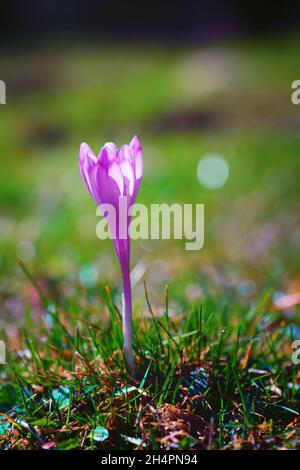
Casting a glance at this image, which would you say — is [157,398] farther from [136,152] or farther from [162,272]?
[162,272]

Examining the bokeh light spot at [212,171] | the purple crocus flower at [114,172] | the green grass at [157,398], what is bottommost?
the green grass at [157,398]

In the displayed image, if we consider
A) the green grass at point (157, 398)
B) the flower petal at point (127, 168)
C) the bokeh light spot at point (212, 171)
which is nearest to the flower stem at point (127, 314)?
the green grass at point (157, 398)

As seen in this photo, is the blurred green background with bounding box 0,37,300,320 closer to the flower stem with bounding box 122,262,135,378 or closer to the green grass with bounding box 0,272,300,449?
the green grass with bounding box 0,272,300,449

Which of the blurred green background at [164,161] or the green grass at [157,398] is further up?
the blurred green background at [164,161]

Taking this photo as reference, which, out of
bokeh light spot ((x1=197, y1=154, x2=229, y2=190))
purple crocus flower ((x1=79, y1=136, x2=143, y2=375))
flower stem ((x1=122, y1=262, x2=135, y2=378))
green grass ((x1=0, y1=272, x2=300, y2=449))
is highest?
bokeh light spot ((x1=197, y1=154, x2=229, y2=190))

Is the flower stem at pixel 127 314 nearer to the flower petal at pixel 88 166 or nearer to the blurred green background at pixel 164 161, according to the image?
the flower petal at pixel 88 166

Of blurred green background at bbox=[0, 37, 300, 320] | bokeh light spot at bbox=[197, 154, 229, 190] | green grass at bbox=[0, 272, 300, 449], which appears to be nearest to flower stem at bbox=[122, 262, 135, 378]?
green grass at bbox=[0, 272, 300, 449]

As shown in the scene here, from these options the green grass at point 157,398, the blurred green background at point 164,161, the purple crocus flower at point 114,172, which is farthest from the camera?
the blurred green background at point 164,161

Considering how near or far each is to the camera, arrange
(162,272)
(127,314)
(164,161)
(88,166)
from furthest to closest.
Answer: (164,161) < (162,272) < (127,314) < (88,166)

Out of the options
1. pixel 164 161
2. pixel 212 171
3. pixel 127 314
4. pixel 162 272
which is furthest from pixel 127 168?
pixel 164 161
